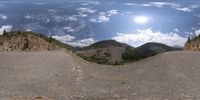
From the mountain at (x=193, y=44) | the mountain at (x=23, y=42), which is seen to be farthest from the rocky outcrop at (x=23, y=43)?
the mountain at (x=193, y=44)

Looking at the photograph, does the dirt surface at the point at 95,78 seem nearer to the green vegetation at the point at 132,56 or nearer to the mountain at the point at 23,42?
the mountain at the point at 23,42

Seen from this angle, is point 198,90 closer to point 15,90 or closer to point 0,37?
point 15,90

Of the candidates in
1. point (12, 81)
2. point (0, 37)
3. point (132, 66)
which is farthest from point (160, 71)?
point (0, 37)

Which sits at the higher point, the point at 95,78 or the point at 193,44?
the point at 95,78

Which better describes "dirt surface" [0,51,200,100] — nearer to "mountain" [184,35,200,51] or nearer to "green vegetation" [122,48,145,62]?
"mountain" [184,35,200,51]

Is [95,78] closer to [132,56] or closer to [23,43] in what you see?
[23,43]

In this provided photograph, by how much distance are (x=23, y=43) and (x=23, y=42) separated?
126 mm

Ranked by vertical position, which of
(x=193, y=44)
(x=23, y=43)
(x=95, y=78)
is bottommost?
(x=193, y=44)

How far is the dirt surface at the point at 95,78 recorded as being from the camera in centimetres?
3109

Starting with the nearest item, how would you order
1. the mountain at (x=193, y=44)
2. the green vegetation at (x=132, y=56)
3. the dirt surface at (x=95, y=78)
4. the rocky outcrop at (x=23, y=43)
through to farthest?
the dirt surface at (x=95, y=78) < the rocky outcrop at (x=23, y=43) < the mountain at (x=193, y=44) < the green vegetation at (x=132, y=56)

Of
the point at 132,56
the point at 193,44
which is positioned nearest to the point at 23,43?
the point at 193,44

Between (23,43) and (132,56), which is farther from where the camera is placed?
(132,56)

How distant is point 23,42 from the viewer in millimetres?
52469

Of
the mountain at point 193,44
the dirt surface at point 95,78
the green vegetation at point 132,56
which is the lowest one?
the green vegetation at point 132,56
